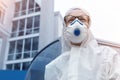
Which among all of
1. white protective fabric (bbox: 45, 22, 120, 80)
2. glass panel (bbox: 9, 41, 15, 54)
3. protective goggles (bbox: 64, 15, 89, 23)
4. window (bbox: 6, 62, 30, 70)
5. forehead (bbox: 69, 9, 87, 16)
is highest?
forehead (bbox: 69, 9, 87, 16)

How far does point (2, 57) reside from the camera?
2342 millimetres

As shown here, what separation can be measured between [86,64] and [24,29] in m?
1.75

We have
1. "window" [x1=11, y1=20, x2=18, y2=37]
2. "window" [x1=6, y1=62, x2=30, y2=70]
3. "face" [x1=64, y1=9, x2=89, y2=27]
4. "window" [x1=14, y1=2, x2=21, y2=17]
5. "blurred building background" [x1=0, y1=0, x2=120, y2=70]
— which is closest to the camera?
"face" [x1=64, y1=9, x2=89, y2=27]

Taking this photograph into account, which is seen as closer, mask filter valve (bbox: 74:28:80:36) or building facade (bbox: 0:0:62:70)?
mask filter valve (bbox: 74:28:80:36)

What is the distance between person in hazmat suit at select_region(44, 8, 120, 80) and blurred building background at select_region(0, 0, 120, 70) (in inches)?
40.0

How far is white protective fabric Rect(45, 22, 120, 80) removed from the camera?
0.85 metres

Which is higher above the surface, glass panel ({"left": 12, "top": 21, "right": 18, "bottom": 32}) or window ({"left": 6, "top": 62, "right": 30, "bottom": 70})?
glass panel ({"left": 12, "top": 21, "right": 18, "bottom": 32})

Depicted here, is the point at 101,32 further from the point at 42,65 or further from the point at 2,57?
the point at 2,57

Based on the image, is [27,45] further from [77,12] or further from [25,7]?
[77,12]

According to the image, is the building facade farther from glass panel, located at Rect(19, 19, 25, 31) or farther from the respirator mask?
the respirator mask

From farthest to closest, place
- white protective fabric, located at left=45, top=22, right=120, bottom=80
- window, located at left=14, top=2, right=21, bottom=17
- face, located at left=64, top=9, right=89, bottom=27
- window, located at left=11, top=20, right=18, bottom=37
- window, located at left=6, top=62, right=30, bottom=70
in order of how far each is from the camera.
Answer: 1. window, located at left=14, top=2, right=21, bottom=17
2. window, located at left=11, top=20, right=18, bottom=37
3. window, located at left=6, top=62, right=30, bottom=70
4. face, located at left=64, top=9, right=89, bottom=27
5. white protective fabric, located at left=45, top=22, right=120, bottom=80

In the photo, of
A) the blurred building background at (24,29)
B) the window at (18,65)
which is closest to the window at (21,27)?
the blurred building background at (24,29)

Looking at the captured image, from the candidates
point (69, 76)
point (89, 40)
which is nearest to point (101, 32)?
point (89, 40)

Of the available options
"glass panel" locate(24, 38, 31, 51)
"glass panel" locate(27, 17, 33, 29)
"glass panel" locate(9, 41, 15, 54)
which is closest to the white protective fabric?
"glass panel" locate(9, 41, 15, 54)
